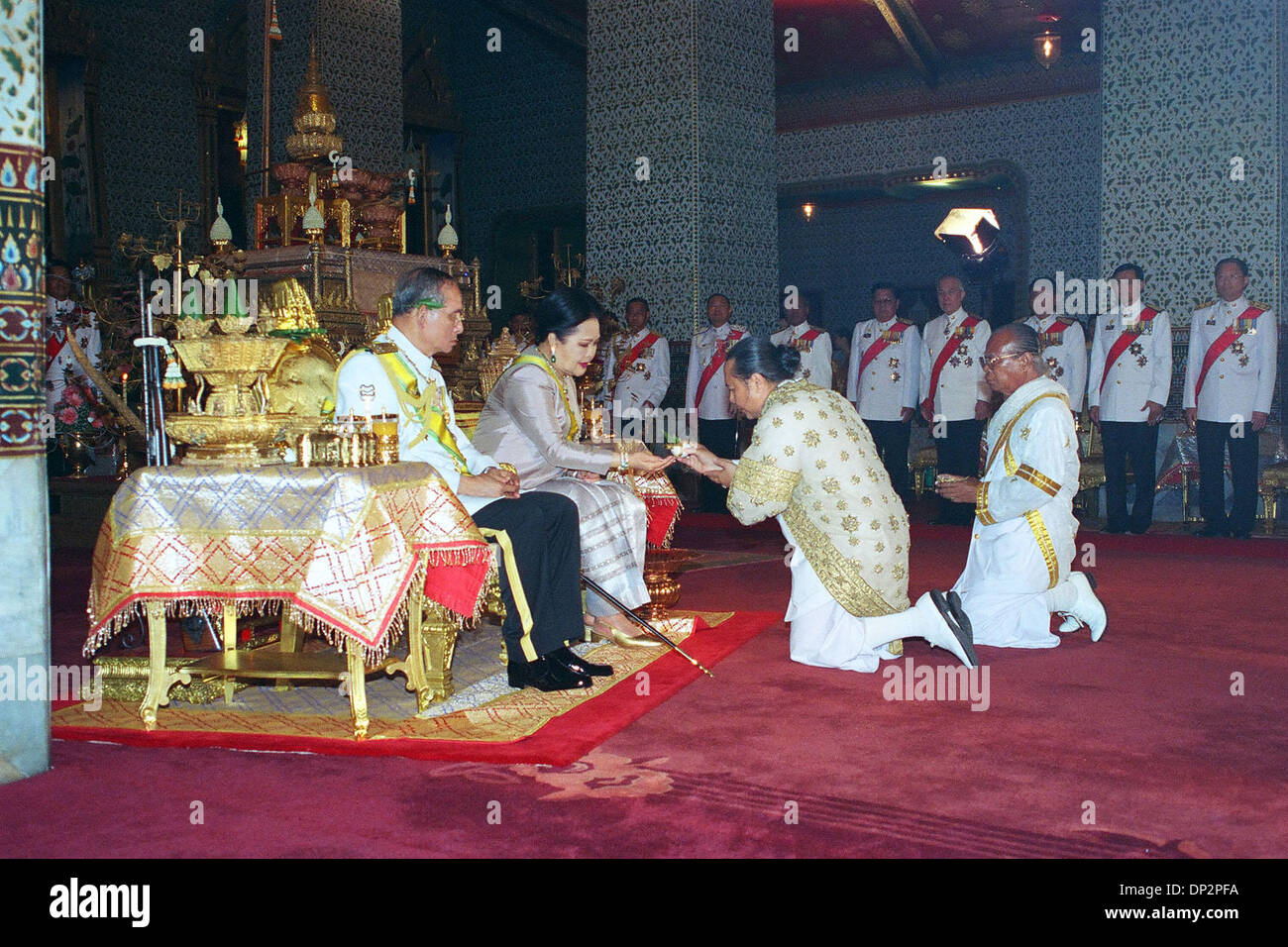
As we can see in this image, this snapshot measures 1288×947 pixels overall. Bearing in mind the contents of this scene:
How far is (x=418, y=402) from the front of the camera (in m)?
4.14

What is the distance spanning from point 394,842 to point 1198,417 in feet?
23.0

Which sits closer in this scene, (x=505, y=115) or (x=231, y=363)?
(x=231, y=363)

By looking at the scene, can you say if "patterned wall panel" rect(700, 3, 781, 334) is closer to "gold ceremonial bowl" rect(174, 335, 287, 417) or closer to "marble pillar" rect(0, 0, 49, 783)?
"gold ceremonial bowl" rect(174, 335, 287, 417)

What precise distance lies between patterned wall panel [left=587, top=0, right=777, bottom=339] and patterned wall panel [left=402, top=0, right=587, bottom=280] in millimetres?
5175

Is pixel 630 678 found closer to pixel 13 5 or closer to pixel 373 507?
pixel 373 507

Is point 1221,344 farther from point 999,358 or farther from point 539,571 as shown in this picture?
point 539,571

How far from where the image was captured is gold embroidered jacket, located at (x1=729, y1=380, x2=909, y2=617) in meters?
4.34

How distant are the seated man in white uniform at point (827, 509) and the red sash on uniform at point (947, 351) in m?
4.67

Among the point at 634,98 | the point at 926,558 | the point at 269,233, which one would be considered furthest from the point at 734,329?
the point at 269,233

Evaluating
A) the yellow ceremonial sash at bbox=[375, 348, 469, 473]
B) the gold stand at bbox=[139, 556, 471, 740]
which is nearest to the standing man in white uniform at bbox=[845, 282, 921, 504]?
the yellow ceremonial sash at bbox=[375, 348, 469, 473]

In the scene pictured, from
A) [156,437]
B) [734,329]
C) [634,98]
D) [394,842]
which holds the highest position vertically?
[634,98]

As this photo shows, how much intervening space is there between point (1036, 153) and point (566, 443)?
36.5ft

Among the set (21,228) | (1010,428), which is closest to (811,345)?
(1010,428)

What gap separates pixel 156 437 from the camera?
13.9 ft
